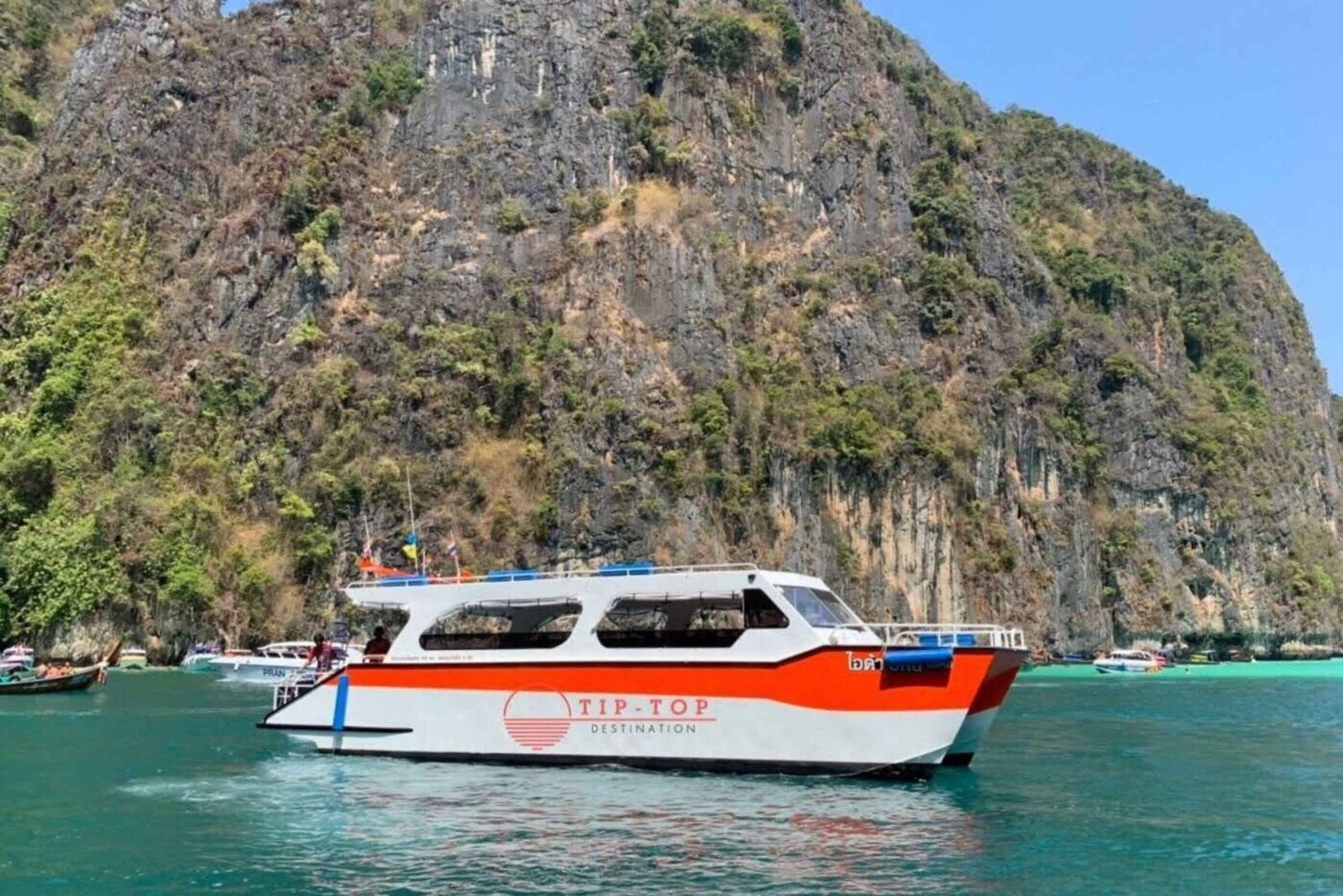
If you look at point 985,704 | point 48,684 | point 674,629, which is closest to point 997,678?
point 985,704

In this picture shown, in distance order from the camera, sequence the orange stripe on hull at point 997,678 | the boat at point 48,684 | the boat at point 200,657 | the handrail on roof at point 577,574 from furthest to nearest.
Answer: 1. the boat at point 200,657
2. the boat at point 48,684
3. the handrail on roof at point 577,574
4. the orange stripe on hull at point 997,678

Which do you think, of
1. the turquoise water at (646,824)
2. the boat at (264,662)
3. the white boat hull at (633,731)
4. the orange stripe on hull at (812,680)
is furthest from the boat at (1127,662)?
the white boat hull at (633,731)

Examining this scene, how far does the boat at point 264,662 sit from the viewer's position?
54.0 meters

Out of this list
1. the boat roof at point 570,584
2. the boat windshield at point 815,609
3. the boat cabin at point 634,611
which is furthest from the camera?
the boat roof at point 570,584

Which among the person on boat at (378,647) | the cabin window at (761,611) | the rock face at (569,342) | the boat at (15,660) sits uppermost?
the rock face at (569,342)

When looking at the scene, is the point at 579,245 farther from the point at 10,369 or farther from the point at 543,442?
the point at 10,369

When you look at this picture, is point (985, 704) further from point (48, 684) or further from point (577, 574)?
point (48, 684)

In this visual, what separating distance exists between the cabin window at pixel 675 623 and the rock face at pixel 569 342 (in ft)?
136

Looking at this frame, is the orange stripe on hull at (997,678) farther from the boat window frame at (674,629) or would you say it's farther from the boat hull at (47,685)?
the boat hull at (47,685)

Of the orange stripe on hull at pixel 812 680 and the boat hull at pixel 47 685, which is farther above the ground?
the orange stripe on hull at pixel 812 680

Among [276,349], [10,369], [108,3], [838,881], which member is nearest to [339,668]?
[838,881]

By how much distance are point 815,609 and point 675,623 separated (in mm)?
3105

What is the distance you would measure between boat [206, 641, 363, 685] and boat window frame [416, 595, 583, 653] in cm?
2745

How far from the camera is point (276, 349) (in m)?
74.9
